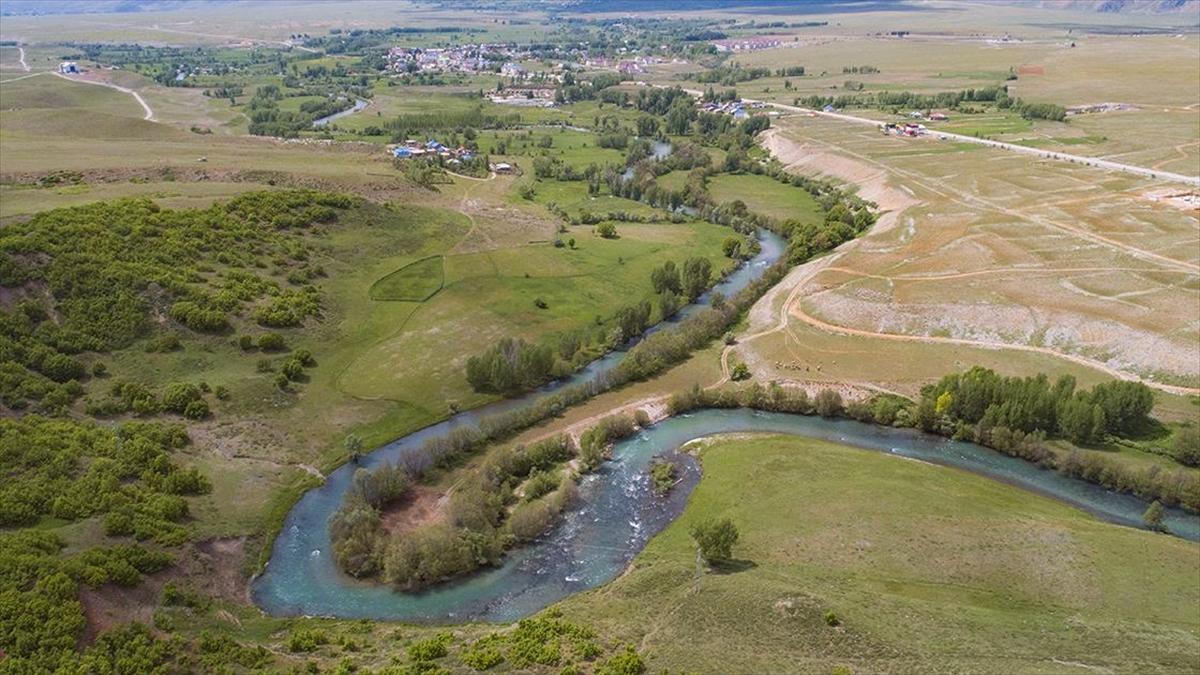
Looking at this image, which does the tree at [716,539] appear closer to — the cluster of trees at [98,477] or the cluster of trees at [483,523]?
the cluster of trees at [483,523]

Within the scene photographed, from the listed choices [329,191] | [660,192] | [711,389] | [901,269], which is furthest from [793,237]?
[329,191]

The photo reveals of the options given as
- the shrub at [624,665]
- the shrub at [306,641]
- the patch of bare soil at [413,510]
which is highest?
the shrub at [624,665]

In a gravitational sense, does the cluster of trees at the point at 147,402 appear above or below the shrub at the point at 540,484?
above

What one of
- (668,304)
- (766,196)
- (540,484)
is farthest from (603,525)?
(766,196)

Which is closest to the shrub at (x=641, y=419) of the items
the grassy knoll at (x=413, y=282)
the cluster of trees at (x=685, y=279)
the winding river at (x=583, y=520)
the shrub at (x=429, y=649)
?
the winding river at (x=583, y=520)

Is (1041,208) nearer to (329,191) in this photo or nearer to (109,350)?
(329,191)

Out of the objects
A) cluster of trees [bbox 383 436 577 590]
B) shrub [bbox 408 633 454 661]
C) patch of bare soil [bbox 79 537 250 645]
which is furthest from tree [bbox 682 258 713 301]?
shrub [bbox 408 633 454 661]
